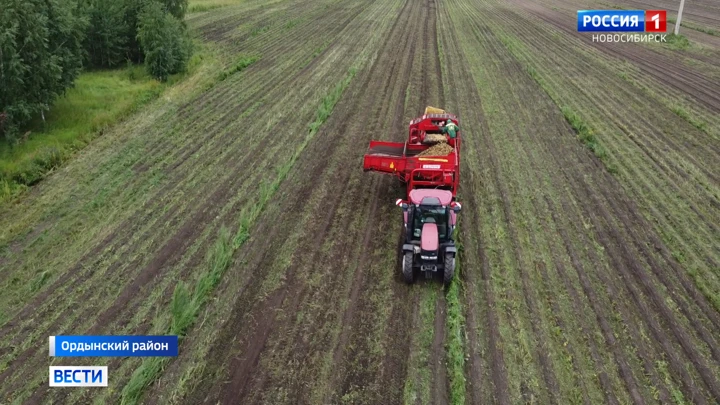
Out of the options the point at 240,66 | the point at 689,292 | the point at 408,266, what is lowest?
the point at 689,292

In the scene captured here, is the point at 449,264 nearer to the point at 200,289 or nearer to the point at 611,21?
the point at 200,289

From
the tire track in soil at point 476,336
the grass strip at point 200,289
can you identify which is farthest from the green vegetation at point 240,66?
the tire track in soil at point 476,336

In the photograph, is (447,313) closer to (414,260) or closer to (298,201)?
(414,260)

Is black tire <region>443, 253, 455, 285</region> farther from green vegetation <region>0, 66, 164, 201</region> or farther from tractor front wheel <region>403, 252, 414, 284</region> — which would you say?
green vegetation <region>0, 66, 164, 201</region>

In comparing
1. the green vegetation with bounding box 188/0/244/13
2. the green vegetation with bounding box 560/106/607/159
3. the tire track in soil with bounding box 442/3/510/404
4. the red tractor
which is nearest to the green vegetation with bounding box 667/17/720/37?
the green vegetation with bounding box 560/106/607/159

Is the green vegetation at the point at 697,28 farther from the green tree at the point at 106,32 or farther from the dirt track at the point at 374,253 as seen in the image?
the green tree at the point at 106,32

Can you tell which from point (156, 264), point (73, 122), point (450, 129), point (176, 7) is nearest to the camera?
point (156, 264)

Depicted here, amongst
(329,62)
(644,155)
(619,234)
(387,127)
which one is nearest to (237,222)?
(387,127)

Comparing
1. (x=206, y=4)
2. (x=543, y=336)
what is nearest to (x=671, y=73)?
(x=543, y=336)

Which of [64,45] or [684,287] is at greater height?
[64,45]
